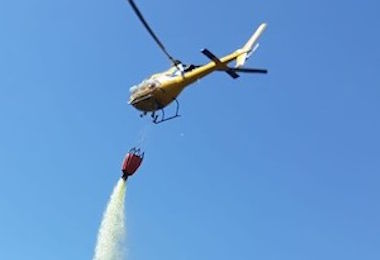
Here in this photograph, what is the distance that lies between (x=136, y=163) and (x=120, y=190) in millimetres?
9400

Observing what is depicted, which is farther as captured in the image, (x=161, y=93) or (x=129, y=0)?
(x=161, y=93)

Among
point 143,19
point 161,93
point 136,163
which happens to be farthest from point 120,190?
point 143,19

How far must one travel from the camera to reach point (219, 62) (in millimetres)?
53469

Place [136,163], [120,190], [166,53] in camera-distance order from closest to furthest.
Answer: [166,53] → [136,163] → [120,190]

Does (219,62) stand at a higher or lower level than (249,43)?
lower

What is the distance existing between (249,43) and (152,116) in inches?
366

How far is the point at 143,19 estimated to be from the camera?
47.9 metres

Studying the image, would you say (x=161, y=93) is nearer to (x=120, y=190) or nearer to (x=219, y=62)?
(x=219, y=62)

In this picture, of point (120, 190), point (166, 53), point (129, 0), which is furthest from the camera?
point (120, 190)

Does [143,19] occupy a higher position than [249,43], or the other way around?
[249,43]

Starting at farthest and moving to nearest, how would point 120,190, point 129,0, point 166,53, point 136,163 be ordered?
1. point 120,190
2. point 136,163
3. point 166,53
4. point 129,0

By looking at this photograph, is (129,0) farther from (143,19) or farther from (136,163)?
(136,163)

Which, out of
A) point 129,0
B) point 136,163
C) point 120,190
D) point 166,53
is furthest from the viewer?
point 120,190

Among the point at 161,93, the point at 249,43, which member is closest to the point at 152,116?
the point at 161,93
